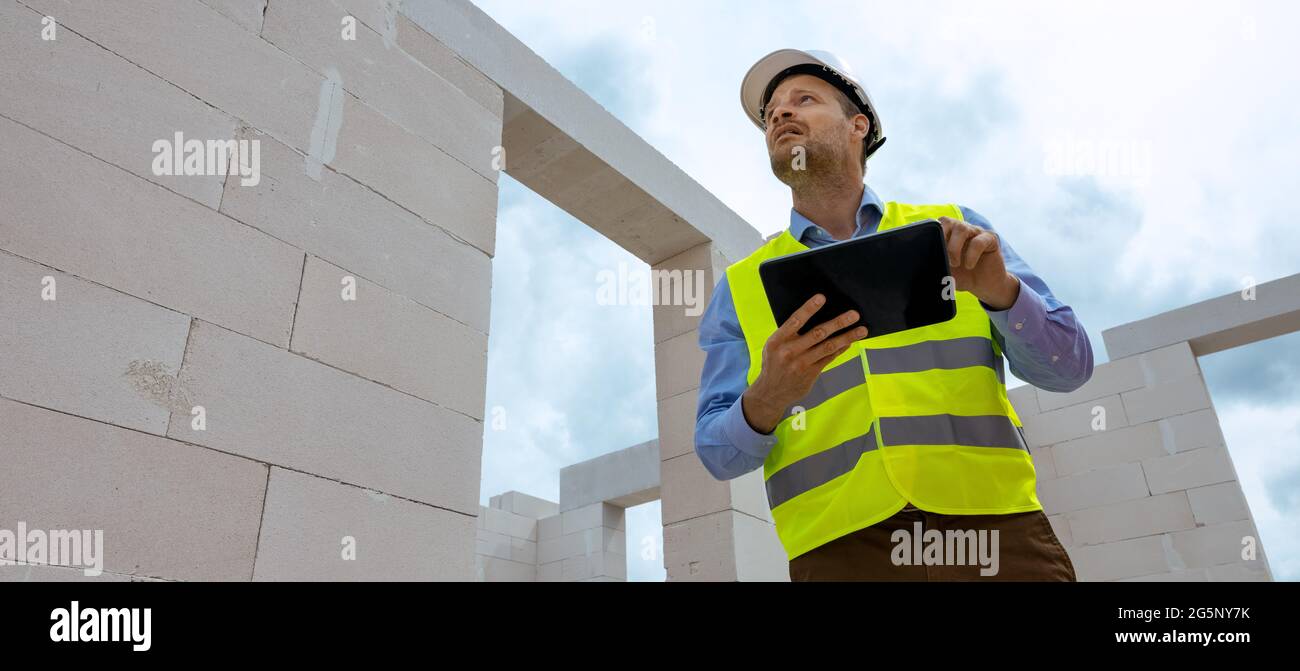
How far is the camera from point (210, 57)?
7.70 feet

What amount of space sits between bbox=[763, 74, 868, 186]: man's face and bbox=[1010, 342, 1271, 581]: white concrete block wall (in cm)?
516

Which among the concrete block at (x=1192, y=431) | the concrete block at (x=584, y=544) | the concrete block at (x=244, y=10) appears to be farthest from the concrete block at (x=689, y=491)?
the concrete block at (x=584, y=544)

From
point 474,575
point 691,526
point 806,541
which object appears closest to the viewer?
point 806,541

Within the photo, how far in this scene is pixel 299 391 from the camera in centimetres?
225

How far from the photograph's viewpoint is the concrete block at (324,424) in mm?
2070

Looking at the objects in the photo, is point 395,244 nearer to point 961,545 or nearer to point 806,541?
point 806,541

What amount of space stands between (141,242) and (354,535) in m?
0.91

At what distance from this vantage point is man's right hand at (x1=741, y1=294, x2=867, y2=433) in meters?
1.33

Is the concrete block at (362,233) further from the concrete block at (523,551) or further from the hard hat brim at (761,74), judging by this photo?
the concrete block at (523,551)

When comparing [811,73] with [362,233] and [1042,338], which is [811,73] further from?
[362,233]

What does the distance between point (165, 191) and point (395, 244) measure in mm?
704

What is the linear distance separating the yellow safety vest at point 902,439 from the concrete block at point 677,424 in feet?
7.69
